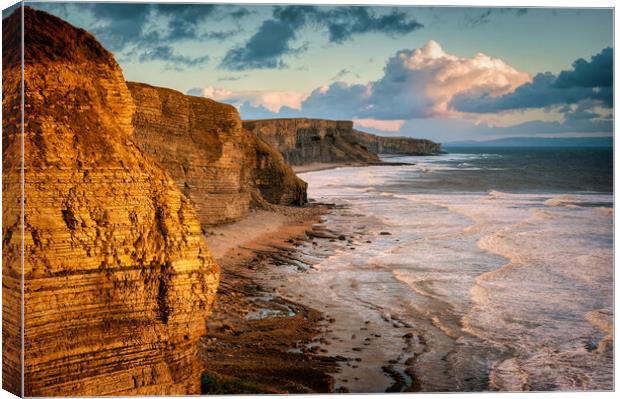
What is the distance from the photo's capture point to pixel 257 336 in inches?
348

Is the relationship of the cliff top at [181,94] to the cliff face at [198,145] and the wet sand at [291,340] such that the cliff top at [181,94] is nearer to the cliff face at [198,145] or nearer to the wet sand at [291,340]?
the cliff face at [198,145]

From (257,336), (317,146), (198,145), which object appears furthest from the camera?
(317,146)

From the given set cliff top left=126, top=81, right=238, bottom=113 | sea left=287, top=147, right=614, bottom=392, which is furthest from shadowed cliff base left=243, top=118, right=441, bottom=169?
sea left=287, top=147, right=614, bottom=392

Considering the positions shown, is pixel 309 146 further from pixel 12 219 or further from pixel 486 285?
pixel 12 219

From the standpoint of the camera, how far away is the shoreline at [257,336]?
7.19 meters

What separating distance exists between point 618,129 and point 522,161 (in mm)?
3998

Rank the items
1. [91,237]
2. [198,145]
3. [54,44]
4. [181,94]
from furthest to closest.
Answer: [198,145]
[181,94]
[54,44]
[91,237]

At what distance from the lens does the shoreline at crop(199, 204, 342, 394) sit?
7.19m

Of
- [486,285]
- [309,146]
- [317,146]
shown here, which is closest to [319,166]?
[317,146]

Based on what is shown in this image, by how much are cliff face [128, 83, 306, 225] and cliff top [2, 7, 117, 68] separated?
23.1 feet

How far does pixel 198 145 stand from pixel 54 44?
10479 mm

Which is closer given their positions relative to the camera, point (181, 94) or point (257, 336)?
point (257, 336)

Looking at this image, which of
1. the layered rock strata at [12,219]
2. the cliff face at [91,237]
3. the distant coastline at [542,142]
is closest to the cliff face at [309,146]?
the distant coastline at [542,142]

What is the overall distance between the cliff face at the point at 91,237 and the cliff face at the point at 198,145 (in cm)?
734
